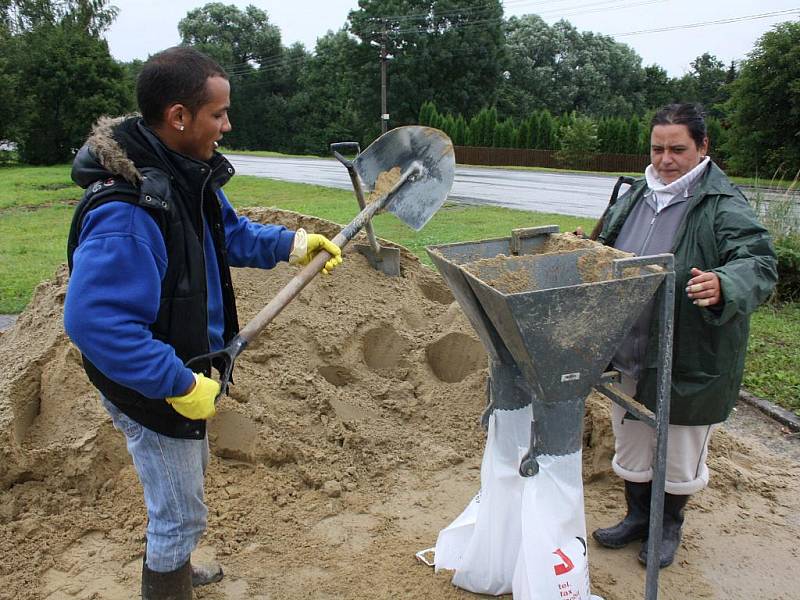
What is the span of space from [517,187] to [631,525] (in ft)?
49.9

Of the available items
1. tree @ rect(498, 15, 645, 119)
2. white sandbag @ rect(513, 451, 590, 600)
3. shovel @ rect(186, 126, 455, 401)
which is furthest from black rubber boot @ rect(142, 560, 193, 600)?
tree @ rect(498, 15, 645, 119)

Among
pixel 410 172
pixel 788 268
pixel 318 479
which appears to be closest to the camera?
pixel 318 479

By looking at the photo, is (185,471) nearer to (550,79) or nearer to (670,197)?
(670,197)

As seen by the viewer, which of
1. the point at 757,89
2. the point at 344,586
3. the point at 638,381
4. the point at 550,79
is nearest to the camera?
the point at 638,381

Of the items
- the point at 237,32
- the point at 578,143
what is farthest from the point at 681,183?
the point at 237,32

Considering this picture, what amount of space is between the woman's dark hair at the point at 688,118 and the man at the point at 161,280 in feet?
4.96

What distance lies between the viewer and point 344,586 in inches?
104

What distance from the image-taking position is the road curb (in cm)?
405

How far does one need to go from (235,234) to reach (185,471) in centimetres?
86

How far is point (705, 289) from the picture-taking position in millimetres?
2078

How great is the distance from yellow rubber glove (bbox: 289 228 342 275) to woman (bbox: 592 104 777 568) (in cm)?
107

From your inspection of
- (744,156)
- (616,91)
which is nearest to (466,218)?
(744,156)

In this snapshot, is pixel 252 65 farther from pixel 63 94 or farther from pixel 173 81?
pixel 173 81

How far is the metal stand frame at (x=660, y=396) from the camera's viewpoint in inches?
79.7
